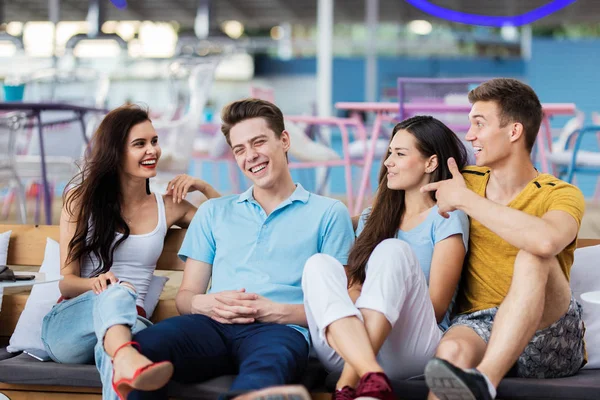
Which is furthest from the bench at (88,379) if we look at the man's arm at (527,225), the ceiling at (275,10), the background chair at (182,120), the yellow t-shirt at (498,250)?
the ceiling at (275,10)

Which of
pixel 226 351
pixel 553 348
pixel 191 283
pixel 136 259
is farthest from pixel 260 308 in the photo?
pixel 553 348

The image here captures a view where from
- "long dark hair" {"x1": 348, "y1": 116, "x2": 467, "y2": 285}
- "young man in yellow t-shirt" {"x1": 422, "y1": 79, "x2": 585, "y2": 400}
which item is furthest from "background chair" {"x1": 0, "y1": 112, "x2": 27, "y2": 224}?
"young man in yellow t-shirt" {"x1": 422, "y1": 79, "x2": 585, "y2": 400}

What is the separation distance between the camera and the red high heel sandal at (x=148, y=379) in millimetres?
1822

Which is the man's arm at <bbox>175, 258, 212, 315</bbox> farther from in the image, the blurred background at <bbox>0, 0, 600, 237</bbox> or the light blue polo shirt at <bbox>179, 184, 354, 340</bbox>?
the blurred background at <bbox>0, 0, 600, 237</bbox>

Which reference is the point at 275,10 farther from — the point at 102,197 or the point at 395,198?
the point at 395,198

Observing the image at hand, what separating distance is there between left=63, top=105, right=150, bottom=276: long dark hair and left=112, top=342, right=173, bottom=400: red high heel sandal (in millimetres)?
641

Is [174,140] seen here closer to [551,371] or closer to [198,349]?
[198,349]

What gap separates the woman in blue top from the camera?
1940 mm

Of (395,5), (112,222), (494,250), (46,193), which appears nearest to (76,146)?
(46,193)

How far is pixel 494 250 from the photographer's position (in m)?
2.22

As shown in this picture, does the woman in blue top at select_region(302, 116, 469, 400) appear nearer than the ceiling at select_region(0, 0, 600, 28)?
Yes

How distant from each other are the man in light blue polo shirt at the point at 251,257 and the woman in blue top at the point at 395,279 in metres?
0.12

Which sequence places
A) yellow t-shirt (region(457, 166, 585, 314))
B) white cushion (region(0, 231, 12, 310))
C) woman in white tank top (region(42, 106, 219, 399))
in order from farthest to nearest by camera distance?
white cushion (region(0, 231, 12, 310)) → woman in white tank top (region(42, 106, 219, 399)) → yellow t-shirt (region(457, 166, 585, 314))

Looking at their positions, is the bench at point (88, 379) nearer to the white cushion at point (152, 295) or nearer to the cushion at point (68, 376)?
the cushion at point (68, 376)
